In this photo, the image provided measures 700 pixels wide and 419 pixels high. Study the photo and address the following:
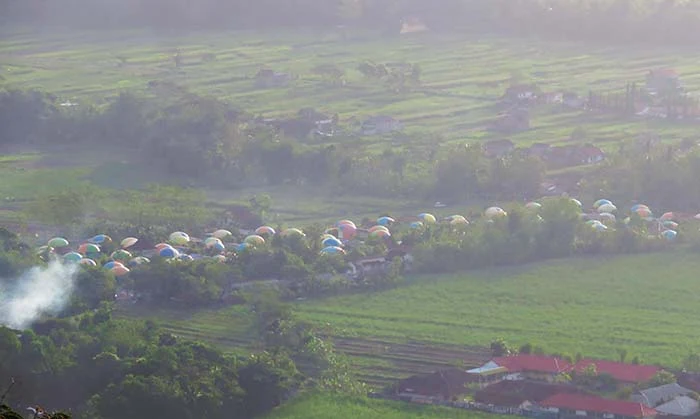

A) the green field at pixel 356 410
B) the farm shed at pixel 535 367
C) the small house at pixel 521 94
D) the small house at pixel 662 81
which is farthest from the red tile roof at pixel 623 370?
the small house at pixel 662 81

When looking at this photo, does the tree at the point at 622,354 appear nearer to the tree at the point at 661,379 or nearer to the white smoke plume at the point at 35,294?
the tree at the point at 661,379

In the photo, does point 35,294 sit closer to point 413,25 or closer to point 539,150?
point 539,150

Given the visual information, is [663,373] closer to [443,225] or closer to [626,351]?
[626,351]

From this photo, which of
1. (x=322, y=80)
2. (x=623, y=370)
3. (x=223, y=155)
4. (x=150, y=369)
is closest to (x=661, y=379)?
(x=623, y=370)

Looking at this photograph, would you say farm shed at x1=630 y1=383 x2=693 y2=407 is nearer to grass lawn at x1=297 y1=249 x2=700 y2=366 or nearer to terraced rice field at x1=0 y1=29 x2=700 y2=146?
grass lawn at x1=297 y1=249 x2=700 y2=366

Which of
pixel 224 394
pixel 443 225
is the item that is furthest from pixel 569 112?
pixel 224 394
